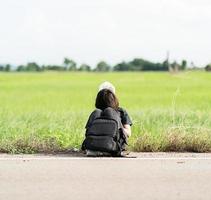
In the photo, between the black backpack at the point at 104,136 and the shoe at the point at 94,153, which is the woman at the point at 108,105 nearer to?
the black backpack at the point at 104,136

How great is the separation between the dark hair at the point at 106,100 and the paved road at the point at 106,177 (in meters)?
0.73

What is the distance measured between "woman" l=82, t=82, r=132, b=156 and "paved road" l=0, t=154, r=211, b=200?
0.44 metres

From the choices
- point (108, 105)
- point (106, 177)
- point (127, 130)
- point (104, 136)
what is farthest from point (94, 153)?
point (106, 177)

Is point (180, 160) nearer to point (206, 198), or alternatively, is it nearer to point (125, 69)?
point (206, 198)

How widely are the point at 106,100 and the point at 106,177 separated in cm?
165

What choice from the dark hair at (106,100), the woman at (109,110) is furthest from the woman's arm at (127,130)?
the dark hair at (106,100)

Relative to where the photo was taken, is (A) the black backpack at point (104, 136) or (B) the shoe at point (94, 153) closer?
(A) the black backpack at point (104, 136)

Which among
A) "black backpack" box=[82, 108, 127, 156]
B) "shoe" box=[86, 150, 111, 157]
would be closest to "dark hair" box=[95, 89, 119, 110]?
"black backpack" box=[82, 108, 127, 156]

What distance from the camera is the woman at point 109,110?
7867mm

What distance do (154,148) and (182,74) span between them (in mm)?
Answer: 56196

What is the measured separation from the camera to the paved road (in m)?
5.71

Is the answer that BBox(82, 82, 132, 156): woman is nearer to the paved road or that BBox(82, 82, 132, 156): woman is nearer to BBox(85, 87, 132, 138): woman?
BBox(85, 87, 132, 138): woman

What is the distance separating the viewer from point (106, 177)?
6523mm

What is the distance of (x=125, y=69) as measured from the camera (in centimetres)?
10100
